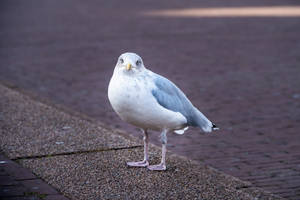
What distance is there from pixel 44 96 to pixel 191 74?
111 inches

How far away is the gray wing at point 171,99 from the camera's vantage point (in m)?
4.89

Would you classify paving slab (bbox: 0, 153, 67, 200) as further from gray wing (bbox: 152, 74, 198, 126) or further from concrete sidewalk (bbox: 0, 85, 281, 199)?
gray wing (bbox: 152, 74, 198, 126)

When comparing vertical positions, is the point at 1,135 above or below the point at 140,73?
below

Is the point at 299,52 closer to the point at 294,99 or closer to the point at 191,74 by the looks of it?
the point at 191,74

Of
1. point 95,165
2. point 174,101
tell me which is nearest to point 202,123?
point 174,101

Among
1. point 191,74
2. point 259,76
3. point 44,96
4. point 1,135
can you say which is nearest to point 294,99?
point 259,76

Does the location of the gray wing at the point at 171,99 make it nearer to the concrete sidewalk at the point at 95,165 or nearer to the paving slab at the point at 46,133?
the concrete sidewalk at the point at 95,165

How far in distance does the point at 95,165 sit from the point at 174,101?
0.91m

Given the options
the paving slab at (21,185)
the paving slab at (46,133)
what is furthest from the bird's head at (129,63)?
the paving slab at (46,133)

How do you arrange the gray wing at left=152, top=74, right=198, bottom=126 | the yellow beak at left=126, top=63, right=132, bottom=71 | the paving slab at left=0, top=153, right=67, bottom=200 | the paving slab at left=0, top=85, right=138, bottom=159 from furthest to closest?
the paving slab at left=0, top=85, right=138, bottom=159
the gray wing at left=152, top=74, right=198, bottom=126
the yellow beak at left=126, top=63, right=132, bottom=71
the paving slab at left=0, top=153, right=67, bottom=200

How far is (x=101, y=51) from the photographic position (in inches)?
525

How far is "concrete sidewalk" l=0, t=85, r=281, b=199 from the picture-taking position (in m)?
4.70

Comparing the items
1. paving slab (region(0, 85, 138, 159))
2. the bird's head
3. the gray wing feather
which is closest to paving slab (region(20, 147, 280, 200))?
paving slab (region(0, 85, 138, 159))

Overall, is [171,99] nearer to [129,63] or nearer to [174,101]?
[174,101]
